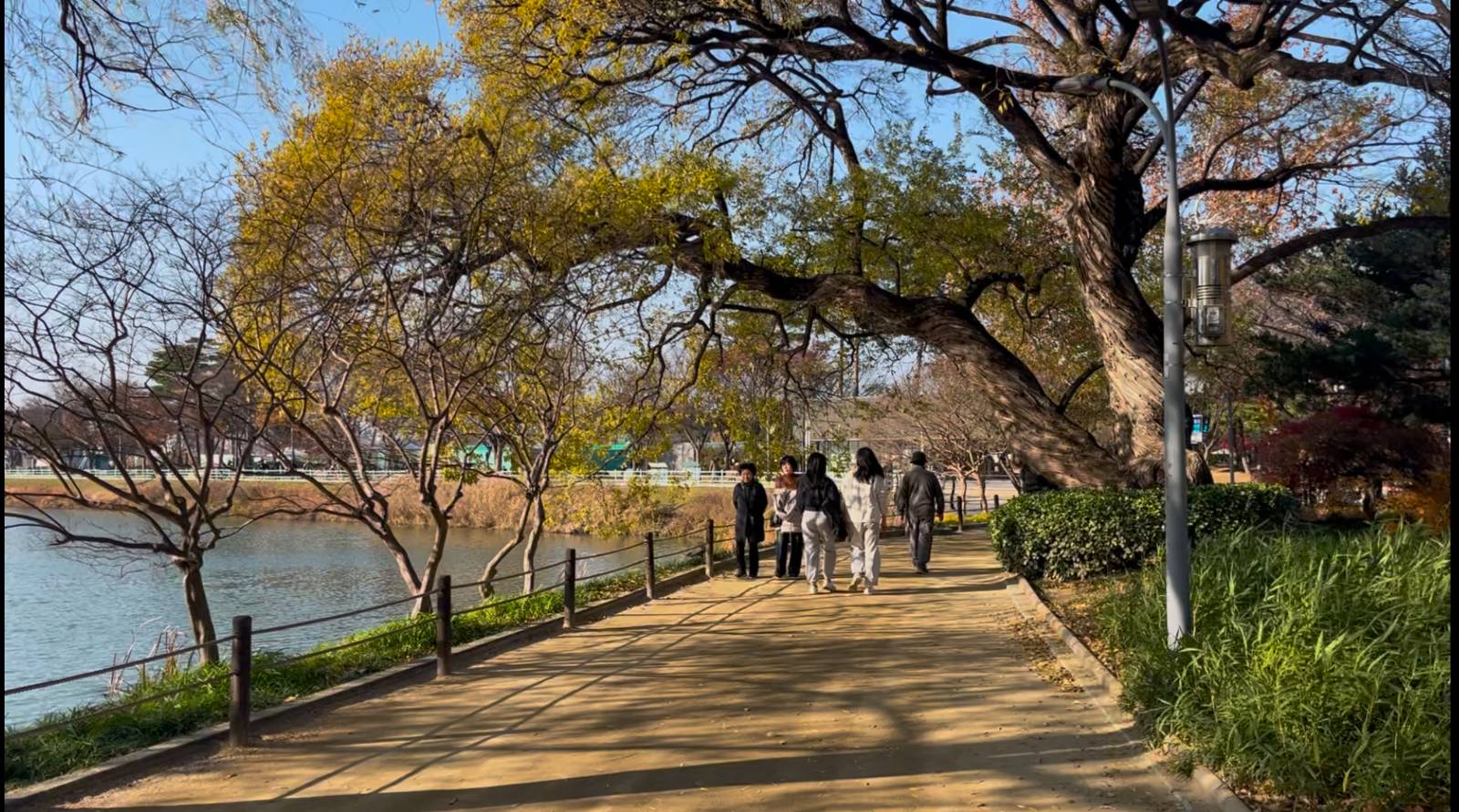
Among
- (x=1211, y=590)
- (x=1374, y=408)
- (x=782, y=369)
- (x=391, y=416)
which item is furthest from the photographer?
(x=782, y=369)

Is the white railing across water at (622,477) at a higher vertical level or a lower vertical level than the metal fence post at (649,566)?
higher

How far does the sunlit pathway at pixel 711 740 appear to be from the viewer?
5.87 meters

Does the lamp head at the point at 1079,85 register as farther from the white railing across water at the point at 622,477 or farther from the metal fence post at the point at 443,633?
the metal fence post at the point at 443,633

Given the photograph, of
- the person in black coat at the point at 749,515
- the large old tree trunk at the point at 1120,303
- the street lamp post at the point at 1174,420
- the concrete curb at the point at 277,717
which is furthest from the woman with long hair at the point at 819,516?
the street lamp post at the point at 1174,420

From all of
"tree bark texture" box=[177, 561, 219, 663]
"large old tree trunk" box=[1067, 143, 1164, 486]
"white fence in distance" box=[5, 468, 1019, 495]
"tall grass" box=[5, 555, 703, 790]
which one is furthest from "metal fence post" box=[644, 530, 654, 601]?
"white fence in distance" box=[5, 468, 1019, 495]

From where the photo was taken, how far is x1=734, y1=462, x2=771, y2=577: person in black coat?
16.3 metres

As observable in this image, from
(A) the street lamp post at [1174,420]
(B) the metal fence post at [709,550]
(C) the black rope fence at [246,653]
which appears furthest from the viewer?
(B) the metal fence post at [709,550]

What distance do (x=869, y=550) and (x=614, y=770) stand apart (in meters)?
8.44

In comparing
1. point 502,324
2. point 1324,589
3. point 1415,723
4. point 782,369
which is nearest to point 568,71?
point 502,324

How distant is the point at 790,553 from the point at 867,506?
2.80 meters

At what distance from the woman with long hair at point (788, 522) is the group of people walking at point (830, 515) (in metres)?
0.01

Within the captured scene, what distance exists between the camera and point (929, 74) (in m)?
17.0

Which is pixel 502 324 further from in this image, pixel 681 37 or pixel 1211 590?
pixel 1211 590

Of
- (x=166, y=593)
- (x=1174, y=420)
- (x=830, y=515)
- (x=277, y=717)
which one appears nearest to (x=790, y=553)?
(x=830, y=515)
